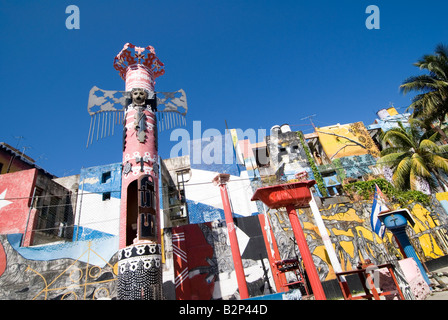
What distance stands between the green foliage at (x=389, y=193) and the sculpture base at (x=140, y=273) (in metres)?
15.9

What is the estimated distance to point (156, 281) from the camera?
24.0ft

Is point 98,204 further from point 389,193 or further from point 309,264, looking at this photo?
point 389,193

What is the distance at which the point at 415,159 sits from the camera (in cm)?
2069

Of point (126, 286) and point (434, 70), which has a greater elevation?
point (434, 70)

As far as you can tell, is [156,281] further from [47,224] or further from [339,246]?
[47,224]

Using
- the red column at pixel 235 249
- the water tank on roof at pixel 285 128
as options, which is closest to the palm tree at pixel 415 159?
the water tank on roof at pixel 285 128

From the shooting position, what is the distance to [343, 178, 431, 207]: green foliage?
15945 mm

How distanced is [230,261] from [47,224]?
42.7 ft

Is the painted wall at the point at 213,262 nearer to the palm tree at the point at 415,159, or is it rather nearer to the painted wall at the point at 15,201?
the painted wall at the point at 15,201

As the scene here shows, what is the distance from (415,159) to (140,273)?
23391mm

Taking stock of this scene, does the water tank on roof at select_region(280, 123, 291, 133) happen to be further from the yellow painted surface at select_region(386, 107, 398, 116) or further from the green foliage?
the yellow painted surface at select_region(386, 107, 398, 116)

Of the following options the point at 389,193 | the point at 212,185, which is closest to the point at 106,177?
the point at 212,185

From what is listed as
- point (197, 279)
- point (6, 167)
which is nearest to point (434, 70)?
point (197, 279)

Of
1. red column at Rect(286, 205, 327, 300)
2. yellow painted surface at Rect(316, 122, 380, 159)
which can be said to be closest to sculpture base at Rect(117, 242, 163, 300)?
red column at Rect(286, 205, 327, 300)
